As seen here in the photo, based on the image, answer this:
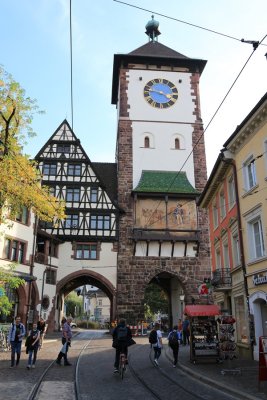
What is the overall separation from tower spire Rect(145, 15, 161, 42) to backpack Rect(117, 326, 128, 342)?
4084cm

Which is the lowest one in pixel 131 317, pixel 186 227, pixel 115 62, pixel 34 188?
pixel 131 317

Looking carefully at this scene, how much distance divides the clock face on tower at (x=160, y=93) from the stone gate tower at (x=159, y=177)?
93 millimetres

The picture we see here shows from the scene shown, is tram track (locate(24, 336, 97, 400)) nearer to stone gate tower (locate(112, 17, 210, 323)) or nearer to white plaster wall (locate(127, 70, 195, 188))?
stone gate tower (locate(112, 17, 210, 323))

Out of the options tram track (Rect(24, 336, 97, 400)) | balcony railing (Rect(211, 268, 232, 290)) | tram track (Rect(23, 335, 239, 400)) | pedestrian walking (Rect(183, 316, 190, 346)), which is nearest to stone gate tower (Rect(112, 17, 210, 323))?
pedestrian walking (Rect(183, 316, 190, 346))

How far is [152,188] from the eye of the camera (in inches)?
1371

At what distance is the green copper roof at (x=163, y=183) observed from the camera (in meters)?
34.7

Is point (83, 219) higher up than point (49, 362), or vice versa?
point (83, 219)

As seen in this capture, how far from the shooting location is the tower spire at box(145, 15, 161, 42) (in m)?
46.8

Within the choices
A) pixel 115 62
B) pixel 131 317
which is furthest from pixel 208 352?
pixel 115 62

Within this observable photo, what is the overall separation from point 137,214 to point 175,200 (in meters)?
3.41

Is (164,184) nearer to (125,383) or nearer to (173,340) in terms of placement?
(173,340)

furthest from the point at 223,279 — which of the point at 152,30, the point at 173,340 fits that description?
the point at 152,30

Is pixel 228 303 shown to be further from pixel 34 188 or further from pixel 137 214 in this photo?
pixel 137 214

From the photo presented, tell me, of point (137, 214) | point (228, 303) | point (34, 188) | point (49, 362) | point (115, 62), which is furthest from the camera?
point (115, 62)
